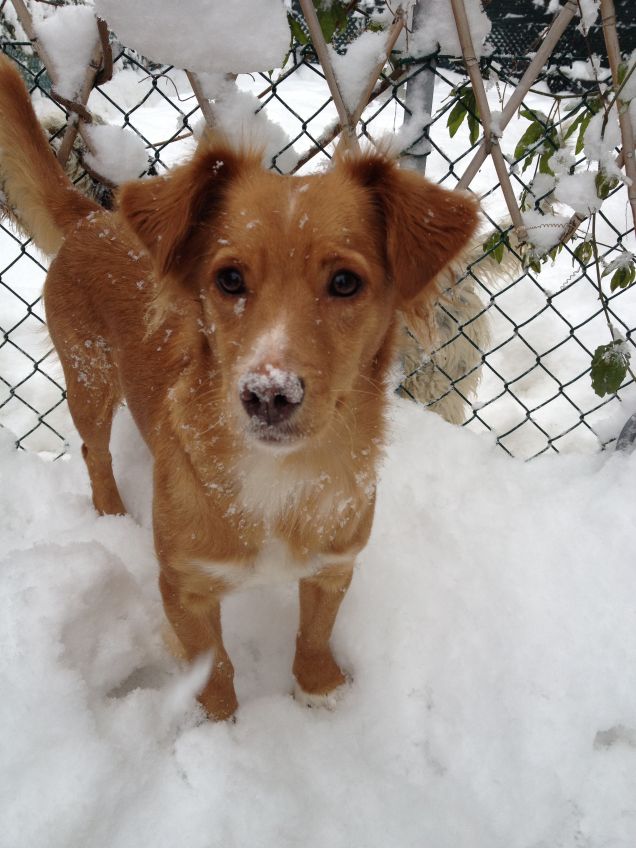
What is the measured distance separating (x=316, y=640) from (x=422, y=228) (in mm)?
1276

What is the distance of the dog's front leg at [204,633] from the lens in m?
1.79

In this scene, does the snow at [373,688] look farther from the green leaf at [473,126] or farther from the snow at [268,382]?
the green leaf at [473,126]

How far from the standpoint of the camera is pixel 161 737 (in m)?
1.88

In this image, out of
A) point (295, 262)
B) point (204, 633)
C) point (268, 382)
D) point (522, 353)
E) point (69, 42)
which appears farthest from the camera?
point (522, 353)

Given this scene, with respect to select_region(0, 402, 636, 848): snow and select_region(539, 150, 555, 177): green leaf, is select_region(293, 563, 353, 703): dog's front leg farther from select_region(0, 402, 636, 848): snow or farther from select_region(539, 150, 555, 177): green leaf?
select_region(539, 150, 555, 177): green leaf

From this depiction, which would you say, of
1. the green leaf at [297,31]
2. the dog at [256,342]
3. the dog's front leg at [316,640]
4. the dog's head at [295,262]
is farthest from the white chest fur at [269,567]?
the green leaf at [297,31]

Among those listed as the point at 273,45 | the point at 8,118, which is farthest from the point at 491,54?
Answer: the point at 8,118

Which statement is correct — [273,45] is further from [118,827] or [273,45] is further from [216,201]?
[118,827]

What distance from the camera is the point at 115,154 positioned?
2346 mm

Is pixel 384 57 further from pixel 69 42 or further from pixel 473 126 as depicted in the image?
pixel 69 42

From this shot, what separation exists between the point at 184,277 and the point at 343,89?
3.00 feet

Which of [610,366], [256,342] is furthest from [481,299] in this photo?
[256,342]

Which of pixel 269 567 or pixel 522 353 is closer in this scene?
pixel 269 567

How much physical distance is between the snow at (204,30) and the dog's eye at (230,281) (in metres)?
0.79
